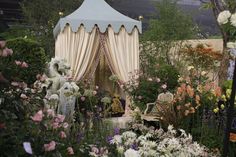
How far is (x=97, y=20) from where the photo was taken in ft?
26.0

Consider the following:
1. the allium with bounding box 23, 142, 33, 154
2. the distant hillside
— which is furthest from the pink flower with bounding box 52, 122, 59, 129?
the distant hillside

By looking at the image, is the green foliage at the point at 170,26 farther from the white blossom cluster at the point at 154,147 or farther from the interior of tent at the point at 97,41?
the white blossom cluster at the point at 154,147

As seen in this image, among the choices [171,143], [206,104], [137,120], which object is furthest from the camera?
[137,120]

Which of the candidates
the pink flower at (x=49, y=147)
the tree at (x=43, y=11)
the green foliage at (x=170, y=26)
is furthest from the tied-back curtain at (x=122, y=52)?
the tree at (x=43, y=11)

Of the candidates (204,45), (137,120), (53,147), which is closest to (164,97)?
(137,120)

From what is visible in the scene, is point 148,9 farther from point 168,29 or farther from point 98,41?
point 98,41

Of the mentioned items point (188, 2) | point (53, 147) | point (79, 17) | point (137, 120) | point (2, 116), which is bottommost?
point (137, 120)

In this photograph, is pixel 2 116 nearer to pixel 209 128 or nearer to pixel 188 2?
pixel 209 128

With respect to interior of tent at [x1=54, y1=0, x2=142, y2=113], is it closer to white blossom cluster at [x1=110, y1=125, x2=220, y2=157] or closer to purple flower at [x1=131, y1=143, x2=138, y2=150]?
white blossom cluster at [x1=110, y1=125, x2=220, y2=157]

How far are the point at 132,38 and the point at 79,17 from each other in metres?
0.98

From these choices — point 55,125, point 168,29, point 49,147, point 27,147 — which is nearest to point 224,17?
point 55,125

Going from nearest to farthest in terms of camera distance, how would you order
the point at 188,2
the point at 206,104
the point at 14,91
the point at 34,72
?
the point at 14,91, the point at 206,104, the point at 34,72, the point at 188,2

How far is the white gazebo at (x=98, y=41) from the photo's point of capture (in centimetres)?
795

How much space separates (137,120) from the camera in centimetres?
595
